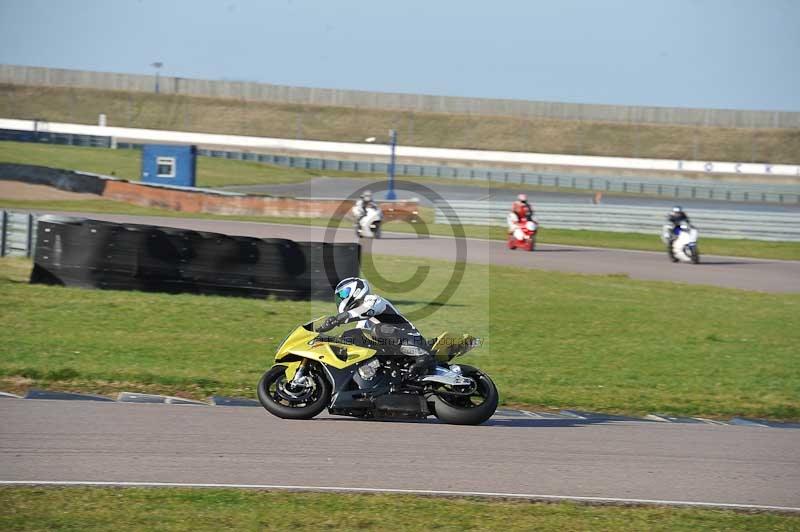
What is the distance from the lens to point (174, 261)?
15727mm

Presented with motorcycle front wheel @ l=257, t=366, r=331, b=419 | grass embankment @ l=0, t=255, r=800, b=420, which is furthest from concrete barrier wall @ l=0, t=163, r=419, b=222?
motorcycle front wheel @ l=257, t=366, r=331, b=419

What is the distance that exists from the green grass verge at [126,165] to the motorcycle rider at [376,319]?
42201 mm

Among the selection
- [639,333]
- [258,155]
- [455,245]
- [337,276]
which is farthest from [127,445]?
[258,155]

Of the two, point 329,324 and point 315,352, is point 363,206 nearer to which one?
point 315,352

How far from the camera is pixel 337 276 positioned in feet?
53.3

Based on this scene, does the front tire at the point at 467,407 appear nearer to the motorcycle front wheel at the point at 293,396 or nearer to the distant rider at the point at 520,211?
the motorcycle front wheel at the point at 293,396

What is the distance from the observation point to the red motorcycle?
29156 millimetres

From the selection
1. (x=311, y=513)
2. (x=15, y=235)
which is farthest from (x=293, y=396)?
(x=15, y=235)

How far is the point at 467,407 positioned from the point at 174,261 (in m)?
7.74

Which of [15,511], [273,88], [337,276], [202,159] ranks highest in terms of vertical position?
[273,88]

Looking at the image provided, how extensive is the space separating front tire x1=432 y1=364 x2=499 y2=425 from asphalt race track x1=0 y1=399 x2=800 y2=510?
4.0 inches

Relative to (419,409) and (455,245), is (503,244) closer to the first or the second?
(455,245)

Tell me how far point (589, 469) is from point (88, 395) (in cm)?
517

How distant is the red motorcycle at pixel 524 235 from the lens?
29.2 m
